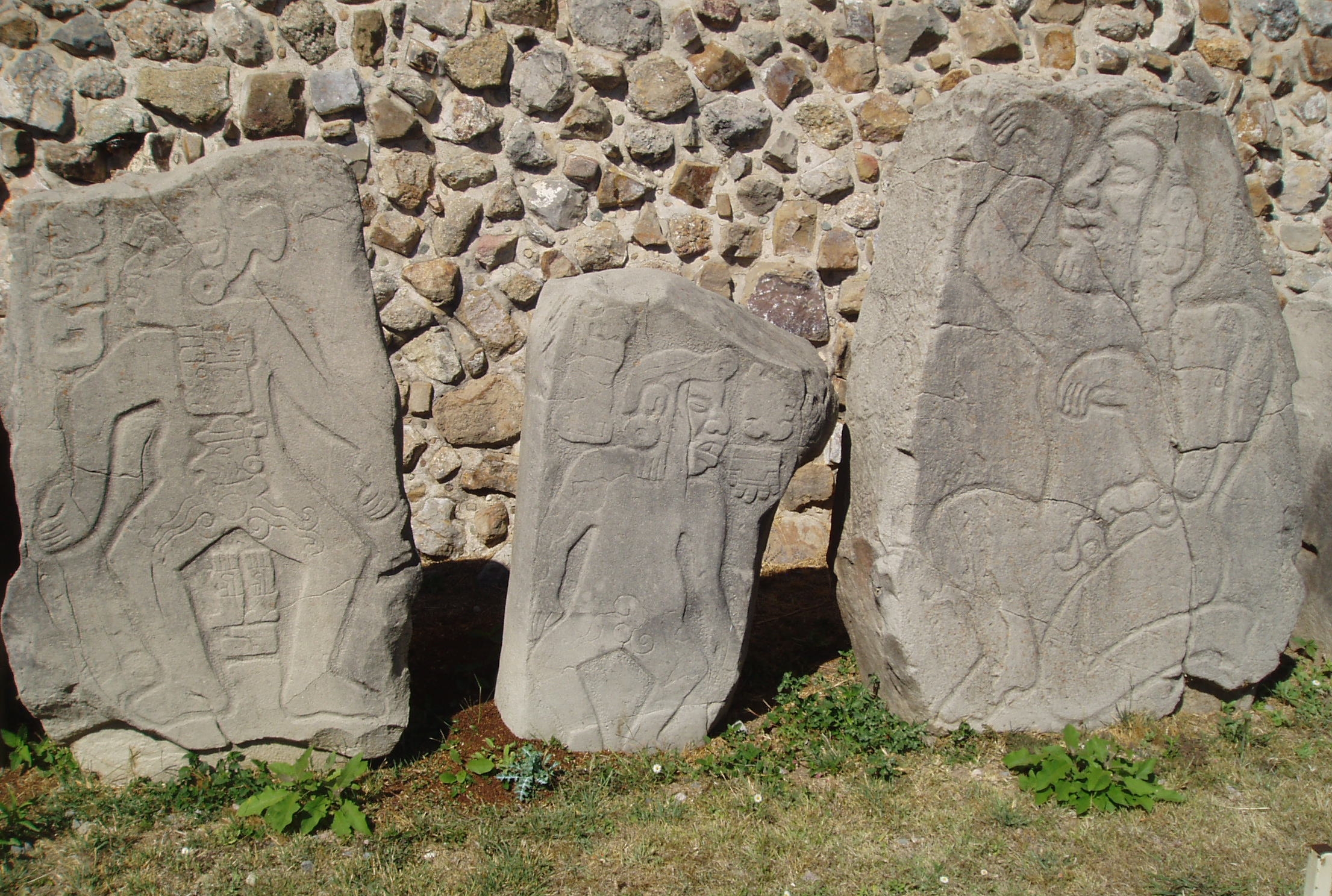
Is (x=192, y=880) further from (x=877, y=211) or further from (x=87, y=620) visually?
(x=877, y=211)

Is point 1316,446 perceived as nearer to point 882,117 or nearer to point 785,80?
point 882,117

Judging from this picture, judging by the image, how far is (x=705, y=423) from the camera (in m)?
3.02

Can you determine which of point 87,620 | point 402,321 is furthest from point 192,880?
point 402,321

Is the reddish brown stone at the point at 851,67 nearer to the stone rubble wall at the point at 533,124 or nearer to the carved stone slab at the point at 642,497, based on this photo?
the stone rubble wall at the point at 533,124

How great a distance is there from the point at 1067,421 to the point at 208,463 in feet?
8.22

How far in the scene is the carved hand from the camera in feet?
9.14

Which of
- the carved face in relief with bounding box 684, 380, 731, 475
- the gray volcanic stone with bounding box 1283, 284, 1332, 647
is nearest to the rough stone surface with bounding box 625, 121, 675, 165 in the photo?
the carved face in relief with bounding box 684, 380, 731, 475

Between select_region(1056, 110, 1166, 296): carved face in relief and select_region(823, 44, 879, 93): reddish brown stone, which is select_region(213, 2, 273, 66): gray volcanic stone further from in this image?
select_region(1056, 110, 1166, 296): carved face in relief

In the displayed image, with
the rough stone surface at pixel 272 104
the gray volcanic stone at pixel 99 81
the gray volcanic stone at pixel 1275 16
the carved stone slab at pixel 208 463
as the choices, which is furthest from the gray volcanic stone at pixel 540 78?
the gray volcanic stone at pixel 1275 16

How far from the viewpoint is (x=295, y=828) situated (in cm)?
284

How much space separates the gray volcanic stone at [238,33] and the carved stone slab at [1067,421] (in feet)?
8.53

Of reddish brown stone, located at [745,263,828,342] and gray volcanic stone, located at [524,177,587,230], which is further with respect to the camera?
reddish brown stone, located at [745,263,828,342]

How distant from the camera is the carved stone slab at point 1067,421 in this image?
3004 millimetres

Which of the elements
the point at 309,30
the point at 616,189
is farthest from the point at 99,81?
the point at 616,189
